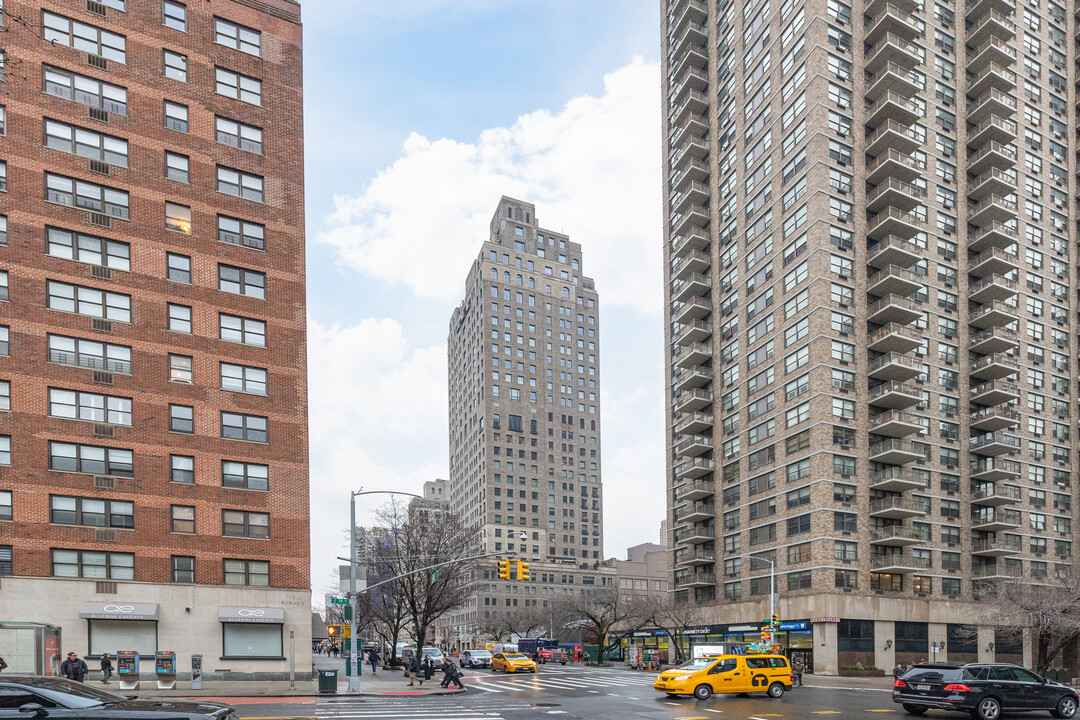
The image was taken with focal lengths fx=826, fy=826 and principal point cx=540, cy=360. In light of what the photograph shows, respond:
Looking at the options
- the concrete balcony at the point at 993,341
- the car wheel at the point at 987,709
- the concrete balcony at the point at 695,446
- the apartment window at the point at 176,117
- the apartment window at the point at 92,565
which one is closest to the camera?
the car wheel at the point at 987,709

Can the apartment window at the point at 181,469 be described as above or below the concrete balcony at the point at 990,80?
below

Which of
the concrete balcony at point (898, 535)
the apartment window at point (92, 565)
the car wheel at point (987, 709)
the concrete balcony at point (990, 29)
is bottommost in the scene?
the concrete balcony at point (898, 535)

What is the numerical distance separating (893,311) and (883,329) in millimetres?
1641

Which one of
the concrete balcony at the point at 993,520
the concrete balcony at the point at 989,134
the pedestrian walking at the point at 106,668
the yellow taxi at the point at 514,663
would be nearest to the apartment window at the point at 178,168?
the pedestrian walking at the point at 106,668

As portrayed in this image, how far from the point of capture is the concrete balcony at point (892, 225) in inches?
2704

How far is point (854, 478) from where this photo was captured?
2569 inches

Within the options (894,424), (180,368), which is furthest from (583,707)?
(894,424)

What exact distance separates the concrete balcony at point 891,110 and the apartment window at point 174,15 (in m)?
54.2

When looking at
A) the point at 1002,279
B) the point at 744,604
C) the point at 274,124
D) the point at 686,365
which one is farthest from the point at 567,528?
the point at 274,124

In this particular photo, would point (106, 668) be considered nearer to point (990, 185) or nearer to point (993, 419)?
point (993, 419)

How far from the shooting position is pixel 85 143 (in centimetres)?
4050

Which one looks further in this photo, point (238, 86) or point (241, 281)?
point (238, 86)

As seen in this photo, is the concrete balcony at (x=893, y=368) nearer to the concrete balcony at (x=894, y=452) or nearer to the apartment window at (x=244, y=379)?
the concrete balcony at (x=894, y=452)

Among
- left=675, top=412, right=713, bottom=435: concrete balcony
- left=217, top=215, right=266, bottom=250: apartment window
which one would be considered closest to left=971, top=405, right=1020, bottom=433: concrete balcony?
left=675, top=412, right=713, bottom=435: concrete balcony
